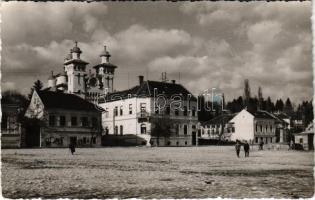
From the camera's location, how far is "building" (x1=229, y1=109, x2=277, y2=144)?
2790 inches

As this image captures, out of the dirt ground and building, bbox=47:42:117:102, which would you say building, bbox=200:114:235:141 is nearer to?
building, bbox=47:42:117:102

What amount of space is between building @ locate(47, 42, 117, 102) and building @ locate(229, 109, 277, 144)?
1987 cm

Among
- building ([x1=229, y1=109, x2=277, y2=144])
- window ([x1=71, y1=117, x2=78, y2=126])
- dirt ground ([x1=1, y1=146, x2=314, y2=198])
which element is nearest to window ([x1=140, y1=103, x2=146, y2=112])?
window ([x1=71, y1=117, x2=78, y2=126])

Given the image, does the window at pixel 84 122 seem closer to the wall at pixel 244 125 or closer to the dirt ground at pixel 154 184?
the wall at pixel 244 125

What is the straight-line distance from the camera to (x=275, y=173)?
48.9 feet

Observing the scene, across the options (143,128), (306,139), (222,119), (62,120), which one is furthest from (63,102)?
(222,119)

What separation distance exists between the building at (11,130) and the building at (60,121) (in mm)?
3343

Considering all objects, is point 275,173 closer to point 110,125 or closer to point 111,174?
point 111,174

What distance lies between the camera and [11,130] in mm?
39406

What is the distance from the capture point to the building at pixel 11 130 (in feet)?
124

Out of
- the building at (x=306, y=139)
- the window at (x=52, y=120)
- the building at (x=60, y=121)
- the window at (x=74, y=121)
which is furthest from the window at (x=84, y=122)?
the building at (x=306, y=139)

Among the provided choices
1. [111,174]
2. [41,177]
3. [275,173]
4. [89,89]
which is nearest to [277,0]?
[275,173]

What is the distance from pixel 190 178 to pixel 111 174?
2.54 metres

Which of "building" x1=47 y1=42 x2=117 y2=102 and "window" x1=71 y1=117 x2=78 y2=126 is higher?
"building" x1=47 y1=42 x2=117 y2=102
